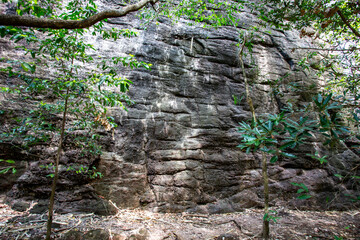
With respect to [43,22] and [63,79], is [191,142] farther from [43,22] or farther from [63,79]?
[43,22]

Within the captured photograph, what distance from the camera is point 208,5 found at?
7363 millimetres

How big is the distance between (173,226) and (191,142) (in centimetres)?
220

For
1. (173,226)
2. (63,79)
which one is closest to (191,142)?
(173,226)

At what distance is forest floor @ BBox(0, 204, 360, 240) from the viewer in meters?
3.20

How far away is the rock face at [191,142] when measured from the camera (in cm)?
468

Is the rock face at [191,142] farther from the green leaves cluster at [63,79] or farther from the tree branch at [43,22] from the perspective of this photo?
the tree branch at [43,22]

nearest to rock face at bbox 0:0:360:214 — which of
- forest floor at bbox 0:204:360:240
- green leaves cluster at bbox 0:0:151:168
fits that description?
forest floor at bbox 0:204:360:240

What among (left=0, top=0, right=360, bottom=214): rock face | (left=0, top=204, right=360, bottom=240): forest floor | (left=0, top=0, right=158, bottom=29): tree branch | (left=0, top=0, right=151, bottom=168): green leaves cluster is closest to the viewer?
(left=0, top=0, right=158, bottom=29): tree branch

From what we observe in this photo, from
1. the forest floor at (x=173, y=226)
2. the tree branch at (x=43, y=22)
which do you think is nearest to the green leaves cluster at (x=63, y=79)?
the tree branch at (x=43, y=22)

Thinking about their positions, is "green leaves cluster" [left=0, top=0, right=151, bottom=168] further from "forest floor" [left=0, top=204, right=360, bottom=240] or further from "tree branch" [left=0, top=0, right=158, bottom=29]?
"forest floor" [left=0, top=204, right=360, bottom=240]

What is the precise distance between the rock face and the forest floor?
33cm

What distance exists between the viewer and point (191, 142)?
5.33 meters

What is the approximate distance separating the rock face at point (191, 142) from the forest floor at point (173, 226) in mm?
328

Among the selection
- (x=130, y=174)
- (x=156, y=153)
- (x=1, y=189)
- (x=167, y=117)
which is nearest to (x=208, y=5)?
(x=167, y=117)
